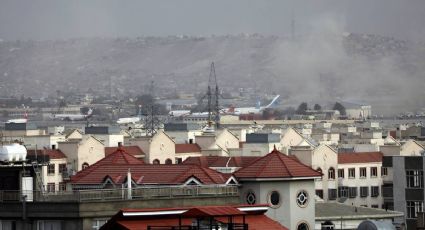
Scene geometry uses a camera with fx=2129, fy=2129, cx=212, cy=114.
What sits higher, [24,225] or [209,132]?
[209,132]

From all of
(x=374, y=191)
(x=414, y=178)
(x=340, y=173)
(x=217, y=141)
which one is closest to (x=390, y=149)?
(x=340, y=173)

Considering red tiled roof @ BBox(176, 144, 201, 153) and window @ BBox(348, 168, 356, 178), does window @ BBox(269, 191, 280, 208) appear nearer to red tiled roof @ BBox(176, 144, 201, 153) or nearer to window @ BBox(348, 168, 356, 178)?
window @ BBox(348, 168, 356, 178)

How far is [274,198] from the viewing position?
31750mm

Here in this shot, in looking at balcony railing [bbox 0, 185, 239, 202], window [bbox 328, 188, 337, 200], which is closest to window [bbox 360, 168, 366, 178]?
window [bbox 328, 188, 337, 200]

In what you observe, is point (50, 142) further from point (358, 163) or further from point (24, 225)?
point (24, 225)

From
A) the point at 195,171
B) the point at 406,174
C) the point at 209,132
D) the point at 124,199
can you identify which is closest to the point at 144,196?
the point at 124,199

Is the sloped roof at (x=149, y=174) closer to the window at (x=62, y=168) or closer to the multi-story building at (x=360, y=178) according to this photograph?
the window at (x=62, y=168)

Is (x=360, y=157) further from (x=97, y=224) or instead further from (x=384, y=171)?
(x=97, y=224)

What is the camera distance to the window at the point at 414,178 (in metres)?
42.7

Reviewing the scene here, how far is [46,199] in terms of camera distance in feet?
89.4

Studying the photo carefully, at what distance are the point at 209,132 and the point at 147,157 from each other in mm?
12590

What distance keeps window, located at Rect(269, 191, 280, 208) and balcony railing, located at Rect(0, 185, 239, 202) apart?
228 centimetres

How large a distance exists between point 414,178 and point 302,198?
444 inches

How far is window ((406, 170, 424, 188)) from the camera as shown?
4272cm
